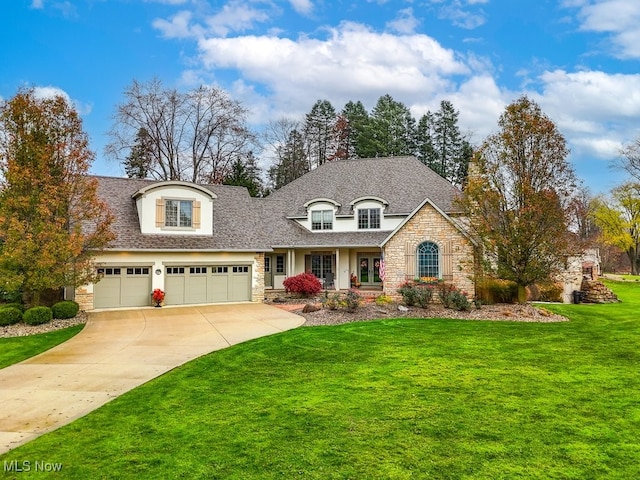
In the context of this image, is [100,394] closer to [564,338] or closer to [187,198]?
[564,338]

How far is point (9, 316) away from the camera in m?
13.8

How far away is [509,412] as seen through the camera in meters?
6.05

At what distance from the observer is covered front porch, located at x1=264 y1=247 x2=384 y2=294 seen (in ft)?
80.5

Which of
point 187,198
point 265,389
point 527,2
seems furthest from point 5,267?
point 527,2

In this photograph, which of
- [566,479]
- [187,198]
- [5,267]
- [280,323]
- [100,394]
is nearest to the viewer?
[566,479]

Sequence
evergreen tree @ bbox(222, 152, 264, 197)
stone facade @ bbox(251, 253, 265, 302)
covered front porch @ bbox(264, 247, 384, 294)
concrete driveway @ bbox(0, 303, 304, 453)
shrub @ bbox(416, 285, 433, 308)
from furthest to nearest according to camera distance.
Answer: evergreen tree @ bbox(222, 152, 264, 197) < covered front porch @ bbox(264, 247, 384, 294) < stone facade @ bbox(251, 253, 265, 302) < shrub @ bbox(416, 285, 433, 308) < concrete driveway @ bbox(0, 303, 304, 453)

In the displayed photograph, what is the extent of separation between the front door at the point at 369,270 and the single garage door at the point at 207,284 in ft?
25.1

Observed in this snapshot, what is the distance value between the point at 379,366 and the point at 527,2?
52.6 ft

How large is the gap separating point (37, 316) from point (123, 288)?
4.51 meters

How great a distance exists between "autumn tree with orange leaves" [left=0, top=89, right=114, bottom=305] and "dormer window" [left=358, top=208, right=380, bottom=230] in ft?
46.8

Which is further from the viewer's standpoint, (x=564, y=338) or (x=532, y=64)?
(x=532, y=64)

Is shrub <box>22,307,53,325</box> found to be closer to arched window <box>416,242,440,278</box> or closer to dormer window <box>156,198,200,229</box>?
dormer window <box>156,198,200,229</box>

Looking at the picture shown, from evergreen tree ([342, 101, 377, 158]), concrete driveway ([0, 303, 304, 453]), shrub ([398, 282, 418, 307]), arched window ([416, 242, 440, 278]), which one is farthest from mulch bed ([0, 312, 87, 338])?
evergreen tree ([342, 101, 377, 158])

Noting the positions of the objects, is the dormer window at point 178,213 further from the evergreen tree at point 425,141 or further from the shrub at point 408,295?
the evergreen tree at point 425,141
